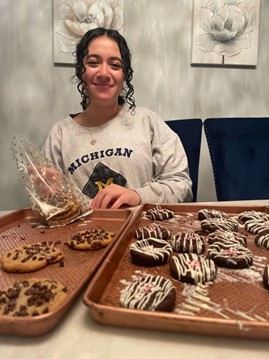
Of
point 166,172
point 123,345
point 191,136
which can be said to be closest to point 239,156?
point 191,136

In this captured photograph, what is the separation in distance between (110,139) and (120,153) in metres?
0.08

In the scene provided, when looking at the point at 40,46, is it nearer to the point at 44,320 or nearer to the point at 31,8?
the point at 31,8

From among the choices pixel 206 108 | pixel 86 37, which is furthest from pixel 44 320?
pixel 206 108

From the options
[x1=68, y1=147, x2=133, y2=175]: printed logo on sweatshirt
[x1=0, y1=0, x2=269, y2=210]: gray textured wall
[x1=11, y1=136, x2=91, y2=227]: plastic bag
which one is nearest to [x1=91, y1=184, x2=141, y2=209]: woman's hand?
[x1=11, y1=136, x2=91, y2=227]: plastic bag

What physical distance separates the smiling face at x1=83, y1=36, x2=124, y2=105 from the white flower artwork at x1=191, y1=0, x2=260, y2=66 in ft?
3.05

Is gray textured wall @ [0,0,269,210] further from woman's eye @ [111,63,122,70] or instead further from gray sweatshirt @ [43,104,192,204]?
woman's eye @ [111,63,122,70]

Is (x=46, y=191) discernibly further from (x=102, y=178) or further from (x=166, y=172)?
(x=166, y=172)

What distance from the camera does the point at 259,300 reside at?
640 millimetres

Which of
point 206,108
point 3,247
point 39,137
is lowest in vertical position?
point 3,247

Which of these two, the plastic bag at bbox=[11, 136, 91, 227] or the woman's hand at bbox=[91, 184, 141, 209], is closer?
the plastic bag at bbox=[11, 136, 91, 227]

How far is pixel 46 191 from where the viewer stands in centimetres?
117

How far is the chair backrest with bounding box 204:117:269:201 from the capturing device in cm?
202

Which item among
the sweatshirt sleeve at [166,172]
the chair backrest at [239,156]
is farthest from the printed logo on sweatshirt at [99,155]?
the chair backrest at [239,156]

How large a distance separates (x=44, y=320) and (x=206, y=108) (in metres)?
2.15
